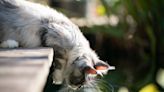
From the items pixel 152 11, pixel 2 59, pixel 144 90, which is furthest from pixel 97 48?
pixel 2 59

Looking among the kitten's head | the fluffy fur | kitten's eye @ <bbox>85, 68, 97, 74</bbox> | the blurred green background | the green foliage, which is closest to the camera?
kitten's eye @ <bbox>85, 68, 97, 74</bbox>

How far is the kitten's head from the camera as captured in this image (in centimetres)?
307

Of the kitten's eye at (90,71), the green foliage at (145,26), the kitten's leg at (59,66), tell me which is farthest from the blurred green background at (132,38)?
the kitten's eye at (90,71)

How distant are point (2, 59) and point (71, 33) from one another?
1170 mm

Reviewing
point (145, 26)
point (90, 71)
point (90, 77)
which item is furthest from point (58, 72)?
point (145, 26)

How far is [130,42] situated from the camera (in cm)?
650

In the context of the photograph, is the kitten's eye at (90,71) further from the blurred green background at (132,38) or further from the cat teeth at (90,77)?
the blurred green background at (132,38)

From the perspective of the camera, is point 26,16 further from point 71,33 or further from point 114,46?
point 114,46

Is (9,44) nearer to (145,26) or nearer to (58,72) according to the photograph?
(58,72)

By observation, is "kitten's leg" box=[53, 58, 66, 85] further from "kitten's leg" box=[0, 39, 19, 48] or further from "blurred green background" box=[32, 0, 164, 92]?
"blurred green background" box=[32, 0, 164, 92]

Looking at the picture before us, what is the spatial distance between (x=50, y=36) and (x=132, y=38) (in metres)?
3.25

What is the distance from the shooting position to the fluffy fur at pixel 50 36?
322 centimetres

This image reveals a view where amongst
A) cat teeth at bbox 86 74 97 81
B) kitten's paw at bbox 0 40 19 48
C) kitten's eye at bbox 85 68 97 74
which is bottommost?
cat teeth at bbox 86 74 97 81

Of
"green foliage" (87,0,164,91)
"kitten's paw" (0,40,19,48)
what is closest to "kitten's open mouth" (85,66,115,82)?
"kitten's paw" (0,40,19,48)
